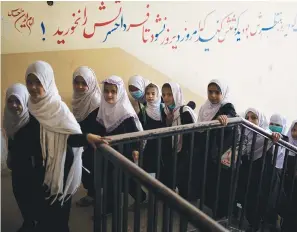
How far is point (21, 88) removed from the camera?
7.87 ft

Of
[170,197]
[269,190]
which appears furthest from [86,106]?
[170,197]

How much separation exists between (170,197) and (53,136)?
3.43ft

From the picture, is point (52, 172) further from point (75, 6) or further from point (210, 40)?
point (210, 40)

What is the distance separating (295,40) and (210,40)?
1861mm

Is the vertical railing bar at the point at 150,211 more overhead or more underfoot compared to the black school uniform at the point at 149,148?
more overhead

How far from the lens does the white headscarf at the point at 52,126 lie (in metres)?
1.97

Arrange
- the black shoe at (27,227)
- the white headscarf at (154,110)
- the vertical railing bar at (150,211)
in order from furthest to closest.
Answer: the white headscarf at (154,110) < the black shoe at (27,227) < the vertical railing bar at (150,211)

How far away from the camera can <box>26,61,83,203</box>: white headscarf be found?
1971 millimetres

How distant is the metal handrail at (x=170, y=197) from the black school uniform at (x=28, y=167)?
0.77 m

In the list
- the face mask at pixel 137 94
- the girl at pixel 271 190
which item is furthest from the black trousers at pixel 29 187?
the girl at pixel 271 190

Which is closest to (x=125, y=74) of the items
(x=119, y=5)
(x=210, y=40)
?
(x=119, y=5)

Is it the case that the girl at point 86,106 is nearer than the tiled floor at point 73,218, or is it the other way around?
the tiled floor at point 73,218

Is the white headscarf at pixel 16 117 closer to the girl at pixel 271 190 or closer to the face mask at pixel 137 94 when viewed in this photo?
the face mask at pixel 137 94

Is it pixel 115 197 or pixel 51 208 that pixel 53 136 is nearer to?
pixel 51 208
